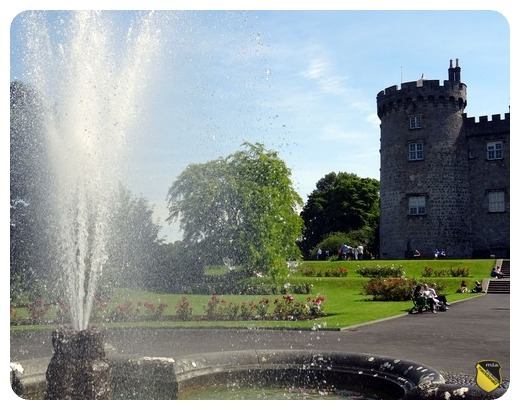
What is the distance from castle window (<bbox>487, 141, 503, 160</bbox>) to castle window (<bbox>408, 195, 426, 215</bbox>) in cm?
665

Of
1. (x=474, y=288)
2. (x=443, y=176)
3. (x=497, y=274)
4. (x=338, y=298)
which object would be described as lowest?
(x=338, y=298)

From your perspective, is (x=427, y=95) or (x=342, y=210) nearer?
(x=427, y=95)

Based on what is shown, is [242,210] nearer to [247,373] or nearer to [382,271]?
[382,271]

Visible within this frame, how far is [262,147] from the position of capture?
38375 millimetres

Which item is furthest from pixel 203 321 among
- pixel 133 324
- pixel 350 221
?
pixel 350 221

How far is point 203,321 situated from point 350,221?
48659 mm

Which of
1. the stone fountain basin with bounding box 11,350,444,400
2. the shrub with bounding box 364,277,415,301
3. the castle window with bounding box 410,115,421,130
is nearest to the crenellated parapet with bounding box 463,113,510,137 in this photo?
the castle window with bounding box 410,115,421,130

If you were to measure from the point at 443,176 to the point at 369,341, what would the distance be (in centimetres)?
3430

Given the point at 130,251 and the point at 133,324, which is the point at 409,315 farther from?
the point at 130,251

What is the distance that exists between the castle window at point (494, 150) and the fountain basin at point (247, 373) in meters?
40.9

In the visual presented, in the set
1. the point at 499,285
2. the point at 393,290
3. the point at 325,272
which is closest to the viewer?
the point at 393,290

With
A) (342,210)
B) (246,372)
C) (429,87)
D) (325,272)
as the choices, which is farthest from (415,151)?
(246,372)

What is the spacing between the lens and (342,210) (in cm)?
6688

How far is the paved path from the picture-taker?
12.4m
